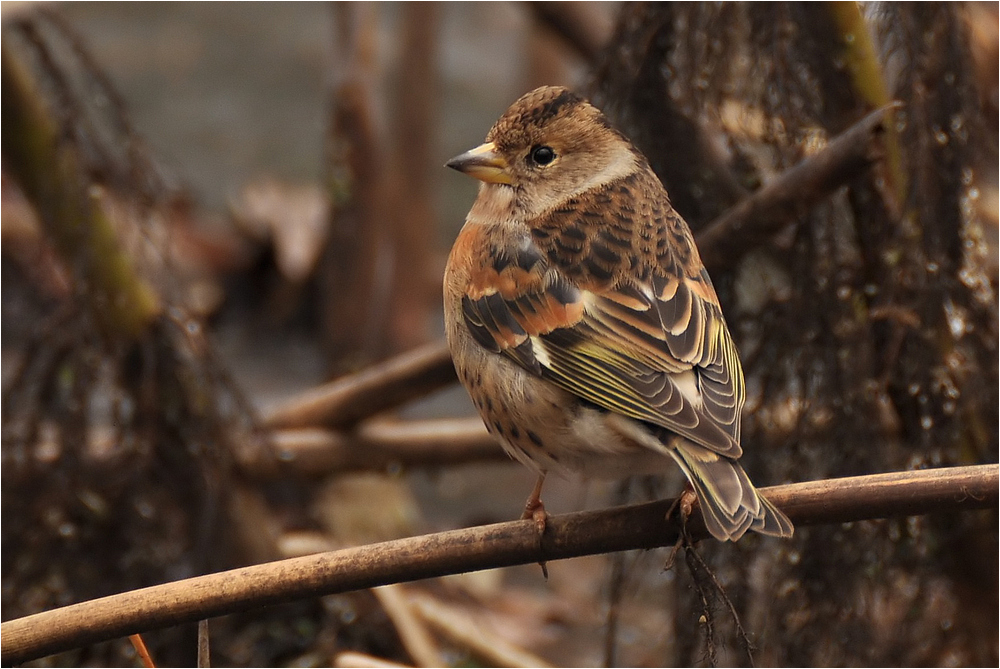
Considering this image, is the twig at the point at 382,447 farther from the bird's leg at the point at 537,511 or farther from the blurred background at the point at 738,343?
the bird's leg at the point at 537,511

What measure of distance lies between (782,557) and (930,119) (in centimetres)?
143

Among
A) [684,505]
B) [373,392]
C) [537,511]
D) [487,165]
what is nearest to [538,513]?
[537,511]

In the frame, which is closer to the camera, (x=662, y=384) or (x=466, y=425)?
(x=662, y=384)

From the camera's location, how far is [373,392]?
434cm

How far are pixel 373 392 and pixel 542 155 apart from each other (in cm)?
143

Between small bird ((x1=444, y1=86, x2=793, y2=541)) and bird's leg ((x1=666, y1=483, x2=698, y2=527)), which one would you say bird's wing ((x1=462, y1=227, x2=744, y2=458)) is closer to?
small bird ((x1=444, y1=86, x2=793, y2=541))

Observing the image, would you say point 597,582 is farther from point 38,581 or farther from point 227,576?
point 227,576

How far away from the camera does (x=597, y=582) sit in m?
5.96

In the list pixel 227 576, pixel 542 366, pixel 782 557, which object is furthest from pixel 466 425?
pixel 227 576

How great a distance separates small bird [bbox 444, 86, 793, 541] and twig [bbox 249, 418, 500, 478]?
1.56m

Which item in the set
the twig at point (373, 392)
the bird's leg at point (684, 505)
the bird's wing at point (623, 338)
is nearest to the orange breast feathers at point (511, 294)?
the bird's wing at point (623, 338)

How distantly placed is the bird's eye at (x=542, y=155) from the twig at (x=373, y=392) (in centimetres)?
89

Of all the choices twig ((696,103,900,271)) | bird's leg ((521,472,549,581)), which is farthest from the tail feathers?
twig ((696,103,900,271))

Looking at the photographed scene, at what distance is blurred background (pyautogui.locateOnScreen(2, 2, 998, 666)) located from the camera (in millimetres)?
3459
